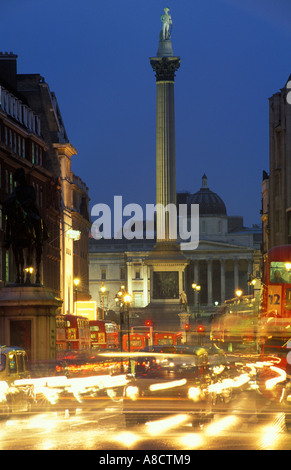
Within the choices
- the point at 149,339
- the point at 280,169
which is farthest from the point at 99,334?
the point at 280,169

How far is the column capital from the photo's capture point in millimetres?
138000

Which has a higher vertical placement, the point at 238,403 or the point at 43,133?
the point at 43,133

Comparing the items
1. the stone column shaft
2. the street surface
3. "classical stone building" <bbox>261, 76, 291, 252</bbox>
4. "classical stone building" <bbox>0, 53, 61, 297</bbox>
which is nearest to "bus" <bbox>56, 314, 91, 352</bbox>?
"classical stone building" <bbox>0, 53, 61, 297</bbox>

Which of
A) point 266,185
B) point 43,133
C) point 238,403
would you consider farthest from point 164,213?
point 238,403

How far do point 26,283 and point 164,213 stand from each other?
307 feet

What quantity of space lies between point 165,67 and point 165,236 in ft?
66.3

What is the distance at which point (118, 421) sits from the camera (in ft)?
85.0

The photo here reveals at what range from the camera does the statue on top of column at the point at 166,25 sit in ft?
465

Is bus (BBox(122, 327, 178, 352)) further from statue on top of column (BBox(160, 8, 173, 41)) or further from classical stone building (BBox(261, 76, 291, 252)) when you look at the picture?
statue on top of column (BBox(160, 8, 173, 41))

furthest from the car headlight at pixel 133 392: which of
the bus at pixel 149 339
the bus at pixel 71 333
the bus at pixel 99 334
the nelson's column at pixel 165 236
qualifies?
the nelson's column at pixel 165 236

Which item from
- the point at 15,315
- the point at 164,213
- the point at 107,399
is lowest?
the point at 107,399

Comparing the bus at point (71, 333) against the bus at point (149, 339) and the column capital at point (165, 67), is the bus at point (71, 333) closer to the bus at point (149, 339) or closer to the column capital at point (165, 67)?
the bus at point (149, 339)

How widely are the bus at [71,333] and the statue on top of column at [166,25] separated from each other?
71.3 metres

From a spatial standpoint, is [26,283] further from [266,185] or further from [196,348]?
[266,185]
